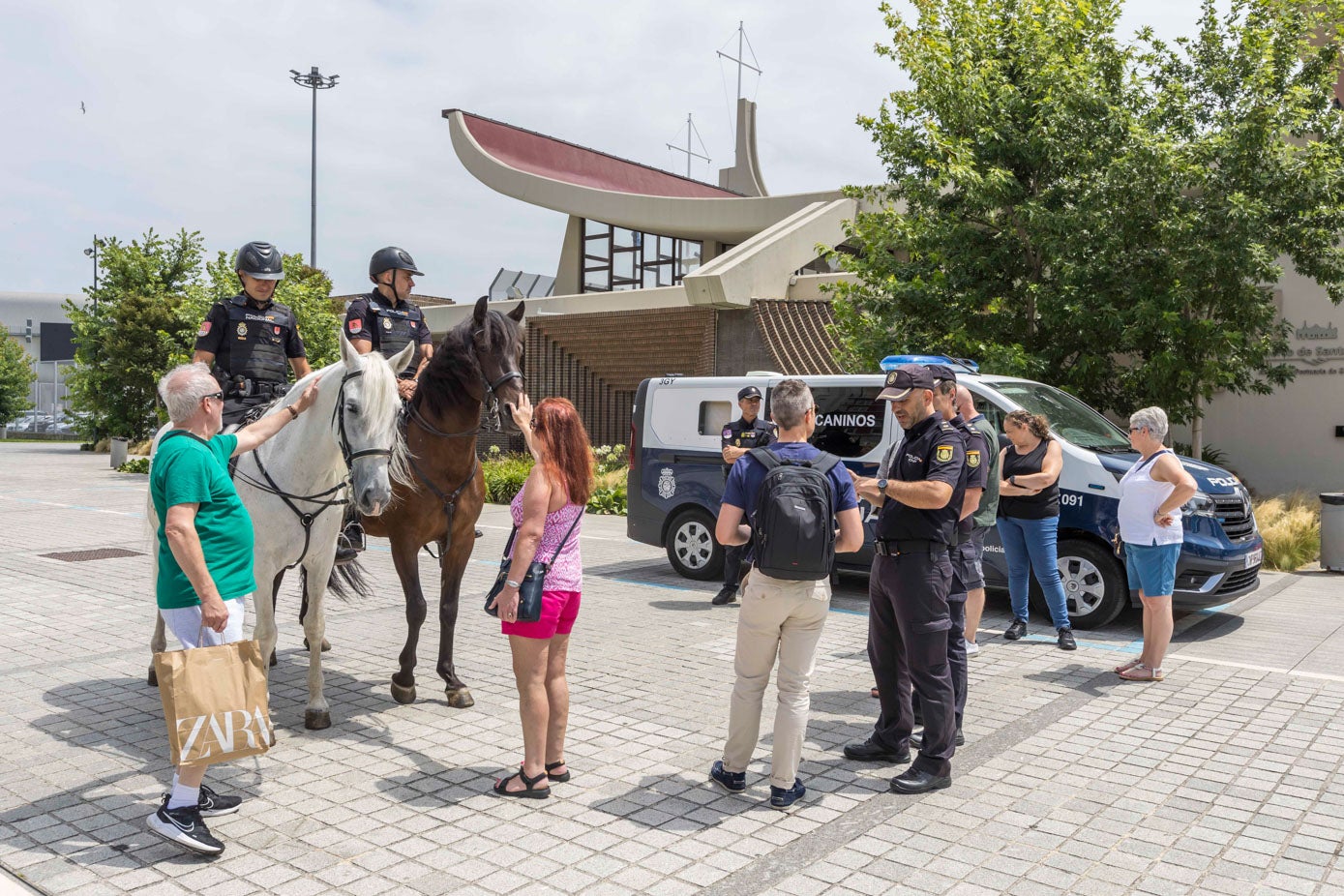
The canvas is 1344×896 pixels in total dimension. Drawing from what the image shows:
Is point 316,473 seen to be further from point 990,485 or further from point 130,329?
point 130,329

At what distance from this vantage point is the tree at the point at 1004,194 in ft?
41.0

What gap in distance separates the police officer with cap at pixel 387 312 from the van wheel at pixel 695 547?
4.67 metres

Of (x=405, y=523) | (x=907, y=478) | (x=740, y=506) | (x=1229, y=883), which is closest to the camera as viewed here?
(x=1229, y=883)

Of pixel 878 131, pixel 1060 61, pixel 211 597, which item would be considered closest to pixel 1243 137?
pixel 1060 61

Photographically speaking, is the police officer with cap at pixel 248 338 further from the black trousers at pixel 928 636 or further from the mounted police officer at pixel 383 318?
the black trousers at pixel 928 636

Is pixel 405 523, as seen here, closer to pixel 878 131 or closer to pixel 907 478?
pixel 907 478

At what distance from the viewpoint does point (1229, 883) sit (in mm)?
3750

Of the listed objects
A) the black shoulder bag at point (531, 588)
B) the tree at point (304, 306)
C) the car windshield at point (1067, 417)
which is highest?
the tree at point (304, 306)

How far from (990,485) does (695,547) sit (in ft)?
14.6

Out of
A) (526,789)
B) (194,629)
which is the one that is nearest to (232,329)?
(194,629)

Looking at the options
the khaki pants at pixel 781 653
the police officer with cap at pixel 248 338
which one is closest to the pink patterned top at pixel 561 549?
the khaki pants at pixel 781 653

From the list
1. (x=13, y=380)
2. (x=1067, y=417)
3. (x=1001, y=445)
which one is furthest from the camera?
(x=13, y=380)

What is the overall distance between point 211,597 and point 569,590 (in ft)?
4.65

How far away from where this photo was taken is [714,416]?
10.5m
